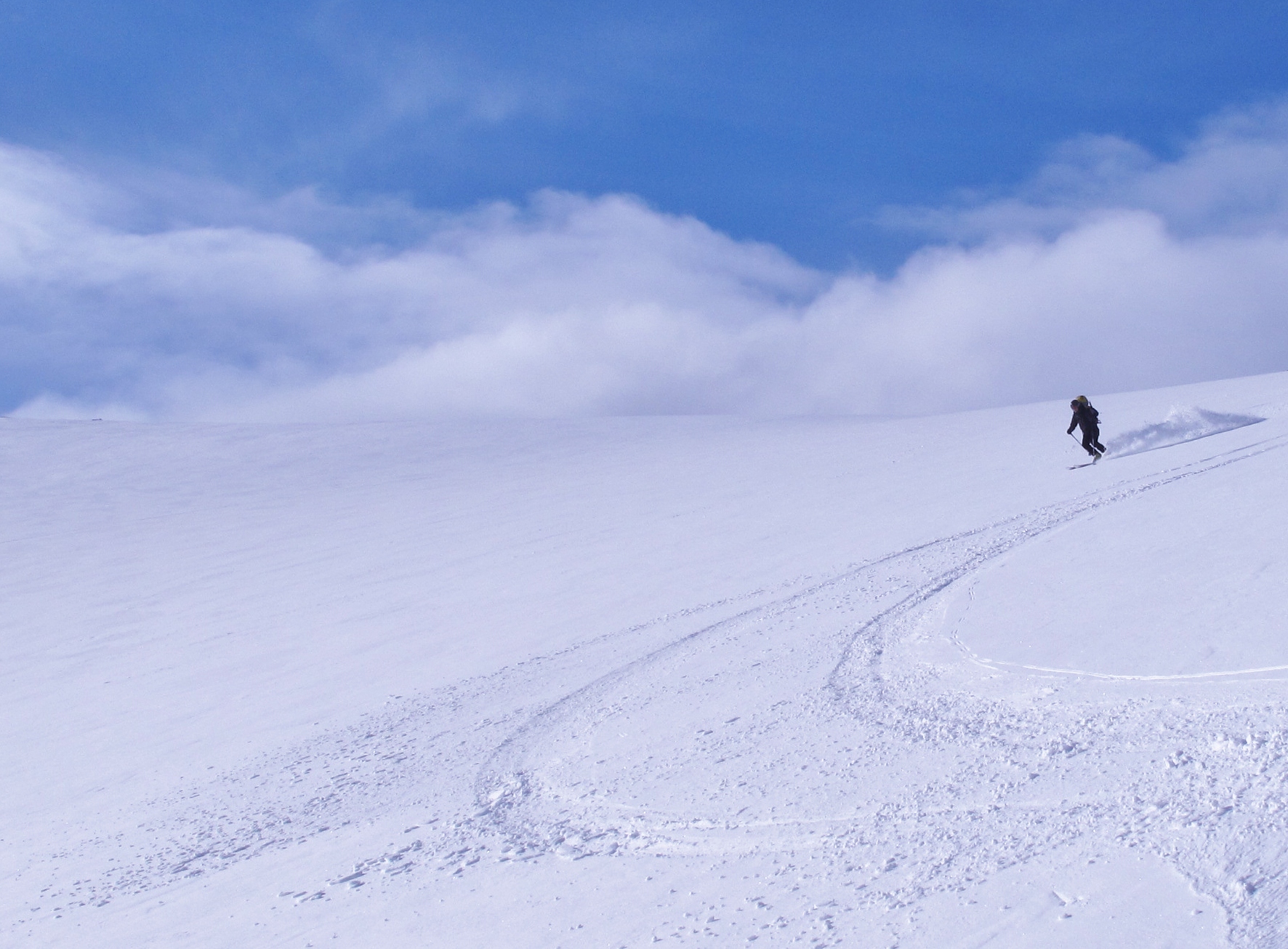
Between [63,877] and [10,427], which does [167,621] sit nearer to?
[63,877]

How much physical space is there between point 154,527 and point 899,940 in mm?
15982

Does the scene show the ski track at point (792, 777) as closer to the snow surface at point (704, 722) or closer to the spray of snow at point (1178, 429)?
the snow surface at point (704, 722)

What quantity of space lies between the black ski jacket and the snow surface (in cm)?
54

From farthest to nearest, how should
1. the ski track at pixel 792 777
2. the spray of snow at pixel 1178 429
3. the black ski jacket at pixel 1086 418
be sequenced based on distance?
the black ski jacket at pixel 1086 418 → the spray of snow at pixel 1178 429 → the ski track at pixel 792 777

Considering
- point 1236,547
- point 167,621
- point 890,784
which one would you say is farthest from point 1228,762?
point 167,621

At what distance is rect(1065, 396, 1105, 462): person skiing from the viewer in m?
13.0

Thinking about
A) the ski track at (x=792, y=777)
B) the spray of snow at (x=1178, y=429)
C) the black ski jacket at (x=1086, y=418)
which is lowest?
the ski track at (x=792, y=777)

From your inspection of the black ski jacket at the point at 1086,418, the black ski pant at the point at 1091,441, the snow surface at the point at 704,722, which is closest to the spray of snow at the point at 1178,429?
Result: the snow surface at the point at 704,722

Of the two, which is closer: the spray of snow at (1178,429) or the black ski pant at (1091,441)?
the spray of snow at (1178,429)

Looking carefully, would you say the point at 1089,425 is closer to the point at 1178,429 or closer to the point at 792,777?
the point at 1178,429

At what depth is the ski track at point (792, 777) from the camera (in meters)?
3.56

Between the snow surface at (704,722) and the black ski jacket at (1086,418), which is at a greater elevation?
the black ski jacket at (1086,418)

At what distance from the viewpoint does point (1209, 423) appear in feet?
42.7

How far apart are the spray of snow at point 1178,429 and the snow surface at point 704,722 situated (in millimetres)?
57
